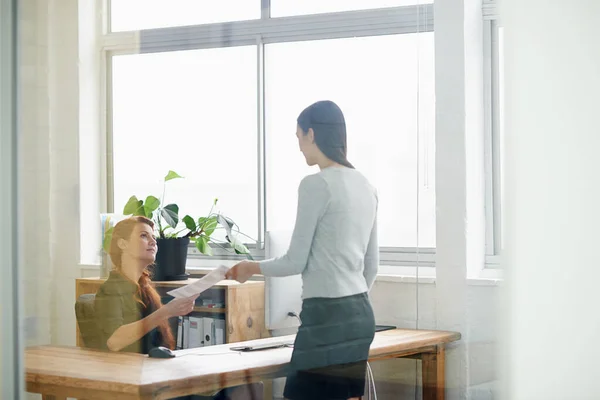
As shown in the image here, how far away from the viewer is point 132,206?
6.44 feet

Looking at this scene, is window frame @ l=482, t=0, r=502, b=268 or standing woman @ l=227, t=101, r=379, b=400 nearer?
Answer: window frame @ l=482, t=0, r=502, b=268

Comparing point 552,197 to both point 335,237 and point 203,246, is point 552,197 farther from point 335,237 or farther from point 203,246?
point 203,246

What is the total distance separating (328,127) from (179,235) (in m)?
0.48

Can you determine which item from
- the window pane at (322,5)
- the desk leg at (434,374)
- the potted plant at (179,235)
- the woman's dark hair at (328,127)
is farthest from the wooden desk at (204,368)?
the window pane at (322,5)

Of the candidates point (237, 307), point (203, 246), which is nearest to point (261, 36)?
point (203, 246)

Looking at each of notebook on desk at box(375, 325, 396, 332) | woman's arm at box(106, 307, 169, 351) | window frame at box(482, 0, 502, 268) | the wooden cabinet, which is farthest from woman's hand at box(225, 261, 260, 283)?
window frame at box(482, 0, 502, 268)

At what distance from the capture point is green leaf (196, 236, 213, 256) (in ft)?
5.89

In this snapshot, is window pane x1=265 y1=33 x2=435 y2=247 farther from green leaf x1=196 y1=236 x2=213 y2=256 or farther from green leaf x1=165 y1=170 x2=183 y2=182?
green leaf x1=165 y1=170 x2=183 y2=182

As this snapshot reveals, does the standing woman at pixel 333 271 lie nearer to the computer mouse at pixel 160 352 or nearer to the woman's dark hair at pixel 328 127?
the woman's dark hair at pixel 328 127

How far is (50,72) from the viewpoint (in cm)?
212

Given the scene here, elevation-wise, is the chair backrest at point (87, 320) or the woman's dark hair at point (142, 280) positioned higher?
the woman's dark hair at point (142, 280)

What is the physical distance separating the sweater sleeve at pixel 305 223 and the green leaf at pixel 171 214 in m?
0.32

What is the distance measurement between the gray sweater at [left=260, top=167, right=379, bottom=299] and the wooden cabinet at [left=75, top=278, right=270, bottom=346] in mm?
96

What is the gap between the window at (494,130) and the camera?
1.59 metres
